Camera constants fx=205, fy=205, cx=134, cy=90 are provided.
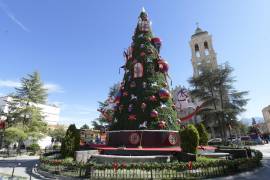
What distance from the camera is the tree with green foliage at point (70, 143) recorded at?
19766 millimetres

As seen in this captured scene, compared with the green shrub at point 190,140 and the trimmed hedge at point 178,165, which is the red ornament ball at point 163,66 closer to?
the green shrub at point 190,140

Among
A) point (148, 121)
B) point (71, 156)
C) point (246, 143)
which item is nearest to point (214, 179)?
point (148, 121)

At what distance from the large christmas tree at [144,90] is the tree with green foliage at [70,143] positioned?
17.0 feet

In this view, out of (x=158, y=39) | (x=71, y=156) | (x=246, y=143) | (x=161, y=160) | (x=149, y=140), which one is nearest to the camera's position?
(x=161, y=160)

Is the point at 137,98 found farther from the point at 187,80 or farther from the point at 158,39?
the point at 187,80

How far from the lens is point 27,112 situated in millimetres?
36250

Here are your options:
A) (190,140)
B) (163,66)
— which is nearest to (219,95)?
(163,66)

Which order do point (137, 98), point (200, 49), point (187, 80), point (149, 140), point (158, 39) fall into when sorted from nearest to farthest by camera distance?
point (149, 140), point (137, 98), point (158, 39), point (187, 80), point (200, 49)

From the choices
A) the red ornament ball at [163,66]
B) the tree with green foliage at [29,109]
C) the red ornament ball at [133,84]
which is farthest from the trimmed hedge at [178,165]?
the tree with green foliage at [29,109]

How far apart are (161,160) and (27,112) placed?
28.8 metres

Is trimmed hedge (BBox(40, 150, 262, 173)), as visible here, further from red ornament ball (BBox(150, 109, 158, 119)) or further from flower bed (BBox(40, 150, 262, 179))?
red ornament ball (BBox(150, 109, 158, 119))

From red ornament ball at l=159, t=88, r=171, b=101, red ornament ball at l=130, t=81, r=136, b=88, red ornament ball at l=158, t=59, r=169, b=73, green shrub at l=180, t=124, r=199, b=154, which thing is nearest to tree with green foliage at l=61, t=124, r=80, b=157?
red ornament ball at l=130, t=81, r=136, b=88

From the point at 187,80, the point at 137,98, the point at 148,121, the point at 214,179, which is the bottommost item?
the point at 214,179

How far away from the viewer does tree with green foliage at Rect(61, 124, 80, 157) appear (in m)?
19.8
